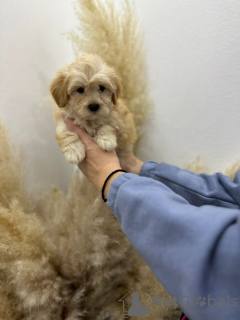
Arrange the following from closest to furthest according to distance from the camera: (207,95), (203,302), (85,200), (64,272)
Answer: (203,302)
(64,272)
(85,200)
(207,95)

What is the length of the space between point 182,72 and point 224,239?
105 centimetres

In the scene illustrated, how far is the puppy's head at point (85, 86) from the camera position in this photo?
93cm

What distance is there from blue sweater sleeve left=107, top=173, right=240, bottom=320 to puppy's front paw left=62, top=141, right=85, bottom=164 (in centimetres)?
46

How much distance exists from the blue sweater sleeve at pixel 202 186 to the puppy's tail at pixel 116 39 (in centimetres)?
45

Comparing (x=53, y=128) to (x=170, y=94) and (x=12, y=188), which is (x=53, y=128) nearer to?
(x=12, y=188)

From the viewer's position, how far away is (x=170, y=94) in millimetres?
1353

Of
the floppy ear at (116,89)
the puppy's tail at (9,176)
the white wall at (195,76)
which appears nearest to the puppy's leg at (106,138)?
the floppy ear at (116,89)

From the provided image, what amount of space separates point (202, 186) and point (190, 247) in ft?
1.67

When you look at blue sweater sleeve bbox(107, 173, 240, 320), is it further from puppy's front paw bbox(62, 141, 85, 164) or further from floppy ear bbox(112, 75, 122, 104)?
floppy ear bbox(112, 75, 122, 104)

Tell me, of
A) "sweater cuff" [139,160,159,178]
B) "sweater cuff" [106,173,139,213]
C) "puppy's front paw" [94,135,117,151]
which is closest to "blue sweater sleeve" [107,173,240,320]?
"sweater cuff" [106,173,139,213]

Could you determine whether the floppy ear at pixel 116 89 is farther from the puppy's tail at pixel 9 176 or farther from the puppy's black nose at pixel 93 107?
the puppy's tail at pixel 9 176

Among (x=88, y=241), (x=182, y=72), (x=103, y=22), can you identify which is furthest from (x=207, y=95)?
(x=88, y=241)

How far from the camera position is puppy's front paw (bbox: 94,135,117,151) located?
1.02m

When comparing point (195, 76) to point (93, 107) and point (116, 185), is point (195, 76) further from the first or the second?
point (116, 185)
